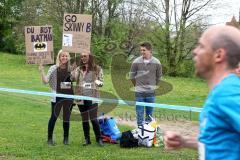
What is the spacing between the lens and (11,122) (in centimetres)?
1082

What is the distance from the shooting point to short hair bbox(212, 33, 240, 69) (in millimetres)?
2260

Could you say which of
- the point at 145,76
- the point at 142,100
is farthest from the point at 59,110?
the point at 145,76

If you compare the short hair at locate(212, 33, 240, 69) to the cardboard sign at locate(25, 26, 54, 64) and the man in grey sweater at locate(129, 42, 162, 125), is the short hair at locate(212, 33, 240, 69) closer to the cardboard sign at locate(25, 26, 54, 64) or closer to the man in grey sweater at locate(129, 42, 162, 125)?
the cardboard sign at locate(25, 26, 54, 64)

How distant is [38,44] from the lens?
28.2 ft

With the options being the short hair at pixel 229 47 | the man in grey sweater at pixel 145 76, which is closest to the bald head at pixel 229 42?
the short hair at pixel 229 47

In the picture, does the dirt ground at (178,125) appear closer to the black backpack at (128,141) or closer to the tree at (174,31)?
the black backpack at (128,141)

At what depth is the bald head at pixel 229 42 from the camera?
226 centimetres

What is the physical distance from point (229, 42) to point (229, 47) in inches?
1.0

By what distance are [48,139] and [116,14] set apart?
28824 millimetres

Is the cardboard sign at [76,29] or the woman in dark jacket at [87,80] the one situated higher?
the cardboard sign at [76,29]

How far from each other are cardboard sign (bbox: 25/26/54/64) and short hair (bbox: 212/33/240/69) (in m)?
6.35

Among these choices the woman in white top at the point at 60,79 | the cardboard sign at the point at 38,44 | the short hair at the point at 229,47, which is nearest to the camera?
the short hair at the point at 229,47

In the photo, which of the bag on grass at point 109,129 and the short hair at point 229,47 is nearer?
the short hair at point 229,47

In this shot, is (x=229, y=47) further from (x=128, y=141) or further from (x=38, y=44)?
(x=38, y=44)
